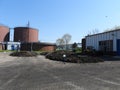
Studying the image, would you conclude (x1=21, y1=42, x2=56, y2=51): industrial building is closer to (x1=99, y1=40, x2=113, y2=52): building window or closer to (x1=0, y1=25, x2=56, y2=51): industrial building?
(x1=0, y1=25, x2=56, y2=51): industrial building

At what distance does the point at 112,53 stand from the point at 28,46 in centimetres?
4280

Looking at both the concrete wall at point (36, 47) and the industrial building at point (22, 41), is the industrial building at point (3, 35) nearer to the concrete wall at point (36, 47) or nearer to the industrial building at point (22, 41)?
the industrial building at point (22, 41)

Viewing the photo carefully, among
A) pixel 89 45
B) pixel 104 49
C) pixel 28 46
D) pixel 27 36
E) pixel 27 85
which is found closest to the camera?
pixel 27 85

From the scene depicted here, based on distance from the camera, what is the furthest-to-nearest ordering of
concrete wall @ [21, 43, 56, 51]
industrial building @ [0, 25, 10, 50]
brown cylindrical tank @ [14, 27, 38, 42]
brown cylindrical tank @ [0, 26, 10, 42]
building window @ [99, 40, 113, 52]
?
brown cylindrical tank @ [14, 27, 38, 42] → brown cylindrical tank @ [0, 26, 10, 42] → industrial building @ [0, 25, 10, 50] → concrete wall @ [21, 43, 56, 51] → building window @ [99, 40, 113, 52]

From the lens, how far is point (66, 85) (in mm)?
10094

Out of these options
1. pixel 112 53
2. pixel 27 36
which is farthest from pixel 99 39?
pixel 27 36

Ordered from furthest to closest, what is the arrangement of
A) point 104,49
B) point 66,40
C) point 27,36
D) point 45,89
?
point 66,40, point 27,36, point 104,49, point 45,89

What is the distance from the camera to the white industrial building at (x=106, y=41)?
130 feet

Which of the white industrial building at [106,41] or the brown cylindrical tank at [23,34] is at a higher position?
the brown cylindrical tank at [23,34]

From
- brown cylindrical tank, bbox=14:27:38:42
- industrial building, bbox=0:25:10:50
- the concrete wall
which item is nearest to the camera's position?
the concrete wall

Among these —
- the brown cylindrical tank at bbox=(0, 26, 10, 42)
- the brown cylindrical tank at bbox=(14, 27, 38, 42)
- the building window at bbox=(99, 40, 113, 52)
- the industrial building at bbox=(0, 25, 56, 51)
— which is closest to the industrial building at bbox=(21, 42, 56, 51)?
the industrial building at bbox=(0, 25, 56, 51)

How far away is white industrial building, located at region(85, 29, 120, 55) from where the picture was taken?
130 feet

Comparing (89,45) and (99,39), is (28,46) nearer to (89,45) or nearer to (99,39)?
(89,45)

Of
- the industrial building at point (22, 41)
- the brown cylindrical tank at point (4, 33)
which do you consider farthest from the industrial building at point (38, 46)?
the brown cylindrical tank at point (4, 33)
